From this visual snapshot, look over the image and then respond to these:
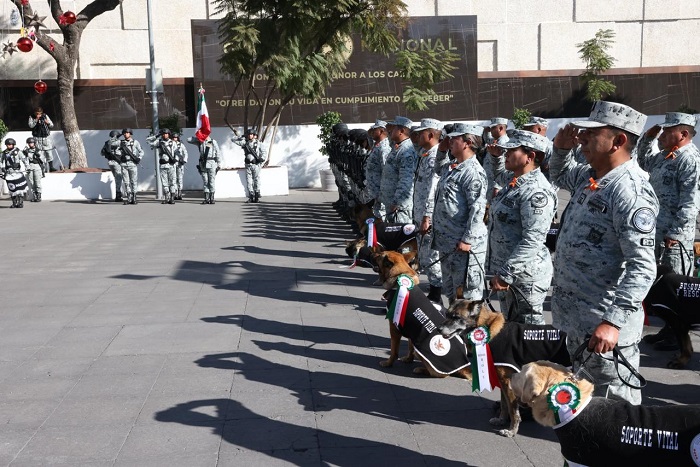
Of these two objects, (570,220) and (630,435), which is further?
(570,220)

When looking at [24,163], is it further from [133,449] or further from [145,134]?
[133,449]

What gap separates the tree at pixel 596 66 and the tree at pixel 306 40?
547 centimetres

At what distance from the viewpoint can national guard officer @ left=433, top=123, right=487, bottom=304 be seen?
6258 millimetres

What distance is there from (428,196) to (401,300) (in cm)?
235

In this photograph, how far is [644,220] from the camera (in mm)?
3439

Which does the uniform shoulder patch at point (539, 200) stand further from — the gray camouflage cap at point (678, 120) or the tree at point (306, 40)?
the tree at point (306, 40)

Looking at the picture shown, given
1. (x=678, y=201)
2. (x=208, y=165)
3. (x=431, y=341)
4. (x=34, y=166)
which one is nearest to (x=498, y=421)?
(x=431, y=341)

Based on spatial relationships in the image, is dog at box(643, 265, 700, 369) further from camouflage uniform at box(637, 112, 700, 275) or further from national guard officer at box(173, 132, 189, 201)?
national guard officer at box(173, 132, 189, 201)

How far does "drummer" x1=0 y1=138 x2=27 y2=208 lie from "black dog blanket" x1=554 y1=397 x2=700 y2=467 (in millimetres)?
18053

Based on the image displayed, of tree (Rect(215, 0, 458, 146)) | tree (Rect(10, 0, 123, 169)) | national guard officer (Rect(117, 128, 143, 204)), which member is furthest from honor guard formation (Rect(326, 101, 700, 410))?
tree (Rect(10, 0, 123, 169))

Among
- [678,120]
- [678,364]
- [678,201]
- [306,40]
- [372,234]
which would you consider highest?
[306,40]

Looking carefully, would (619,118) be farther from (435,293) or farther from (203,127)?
(203,127)

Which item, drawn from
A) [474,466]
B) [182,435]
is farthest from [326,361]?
[474,466]

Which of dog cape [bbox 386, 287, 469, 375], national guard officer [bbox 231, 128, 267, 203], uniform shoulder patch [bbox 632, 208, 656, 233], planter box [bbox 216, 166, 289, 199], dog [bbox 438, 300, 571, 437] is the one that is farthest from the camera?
planter box [bbox 216, 166, 289, 199]
